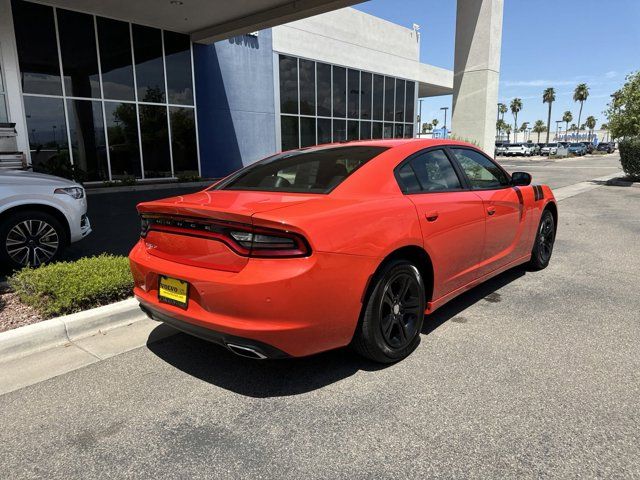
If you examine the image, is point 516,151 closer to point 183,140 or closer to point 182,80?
point 182,80

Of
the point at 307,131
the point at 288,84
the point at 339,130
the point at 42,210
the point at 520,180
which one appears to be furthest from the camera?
the point at 339,130

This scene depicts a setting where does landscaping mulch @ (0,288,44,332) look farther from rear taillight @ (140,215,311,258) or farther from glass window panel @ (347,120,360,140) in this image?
glass window panel @ (347,120,360,140)

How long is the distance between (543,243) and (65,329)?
528 cm

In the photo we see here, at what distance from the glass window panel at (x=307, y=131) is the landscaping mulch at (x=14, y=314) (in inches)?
665

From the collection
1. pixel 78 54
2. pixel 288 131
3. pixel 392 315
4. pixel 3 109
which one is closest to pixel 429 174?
pixel 392 315

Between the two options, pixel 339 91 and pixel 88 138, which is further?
pixel 339 91

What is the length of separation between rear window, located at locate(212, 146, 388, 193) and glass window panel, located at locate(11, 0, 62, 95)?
12349 mm

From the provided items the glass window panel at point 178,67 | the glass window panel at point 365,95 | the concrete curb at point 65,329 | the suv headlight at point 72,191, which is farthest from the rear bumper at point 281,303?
the glass window panel at point 365,95

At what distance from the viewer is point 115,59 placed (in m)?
14.8

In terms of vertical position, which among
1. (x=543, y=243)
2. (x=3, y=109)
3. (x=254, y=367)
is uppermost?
(x=3, y=109)

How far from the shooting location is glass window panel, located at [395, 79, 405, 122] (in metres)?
25.7

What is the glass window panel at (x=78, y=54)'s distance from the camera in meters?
13.7

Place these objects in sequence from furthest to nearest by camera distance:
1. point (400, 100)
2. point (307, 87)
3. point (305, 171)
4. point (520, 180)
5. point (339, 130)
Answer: point (400, 100) < point (339, 130) < point (307, 87) < point (520, 180) < point (305, 171)

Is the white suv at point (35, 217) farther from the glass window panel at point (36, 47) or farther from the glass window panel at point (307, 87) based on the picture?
the glass window panel at point (307, 87)
